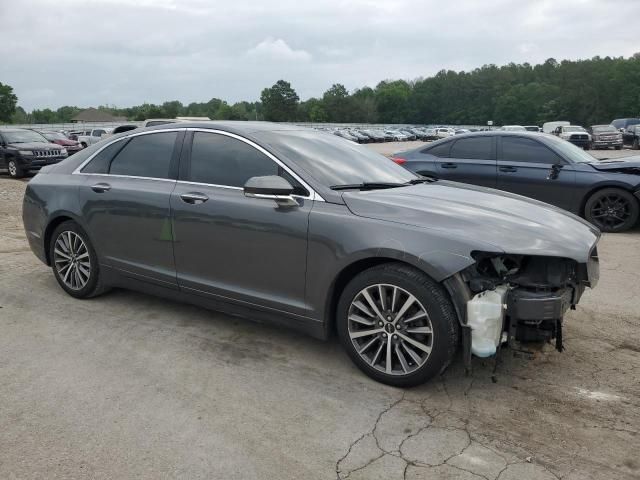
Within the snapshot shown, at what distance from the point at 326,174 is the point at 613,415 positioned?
2.29 metres

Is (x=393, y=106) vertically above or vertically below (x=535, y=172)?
above

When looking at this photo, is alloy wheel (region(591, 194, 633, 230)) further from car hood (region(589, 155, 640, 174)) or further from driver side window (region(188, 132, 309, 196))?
driver side window (region(188, 132, 309, 196))

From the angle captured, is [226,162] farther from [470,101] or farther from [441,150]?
[470,101]

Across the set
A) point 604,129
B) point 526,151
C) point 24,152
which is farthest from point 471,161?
point 604,129

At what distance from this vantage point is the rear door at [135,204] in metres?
4.40

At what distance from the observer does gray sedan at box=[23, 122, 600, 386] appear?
322 cm

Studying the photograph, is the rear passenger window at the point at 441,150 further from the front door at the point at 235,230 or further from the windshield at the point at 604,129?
the windshield at the point at 604,129

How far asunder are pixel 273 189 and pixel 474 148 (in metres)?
6.22

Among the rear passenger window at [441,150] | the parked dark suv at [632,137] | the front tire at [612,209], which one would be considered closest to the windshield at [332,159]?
the front tire at [612,209]

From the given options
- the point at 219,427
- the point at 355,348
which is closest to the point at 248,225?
the point at 355,348

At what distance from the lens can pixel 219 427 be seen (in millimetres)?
3035

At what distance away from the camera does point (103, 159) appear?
500cm

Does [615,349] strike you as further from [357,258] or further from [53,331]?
[53,331]

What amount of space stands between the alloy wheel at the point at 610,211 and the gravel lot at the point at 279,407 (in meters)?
4.01
